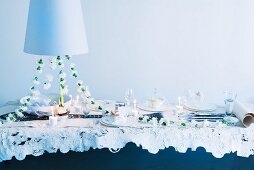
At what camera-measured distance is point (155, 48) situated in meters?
2.83

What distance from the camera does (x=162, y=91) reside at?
9.55ft

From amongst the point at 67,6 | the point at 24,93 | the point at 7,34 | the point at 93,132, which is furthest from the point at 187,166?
the point at 7,34

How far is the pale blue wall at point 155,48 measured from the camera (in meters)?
2.76

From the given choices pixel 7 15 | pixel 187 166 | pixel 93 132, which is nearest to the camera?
pixel 93 132

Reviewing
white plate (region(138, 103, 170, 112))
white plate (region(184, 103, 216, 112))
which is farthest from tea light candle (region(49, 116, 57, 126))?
white plate (region(184, 103, 216, 112))

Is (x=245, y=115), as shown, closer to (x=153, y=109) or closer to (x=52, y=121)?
(x=153, y=109)

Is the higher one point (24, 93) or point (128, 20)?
point (128, 20)

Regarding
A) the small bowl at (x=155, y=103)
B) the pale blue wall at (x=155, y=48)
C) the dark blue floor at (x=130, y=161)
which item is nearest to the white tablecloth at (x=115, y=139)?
the dark blue floor at (x=130, y=161)

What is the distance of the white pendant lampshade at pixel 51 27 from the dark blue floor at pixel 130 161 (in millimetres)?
599

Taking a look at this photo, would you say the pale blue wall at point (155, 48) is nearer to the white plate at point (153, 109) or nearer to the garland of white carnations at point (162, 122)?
the white plate at point (153, 109)

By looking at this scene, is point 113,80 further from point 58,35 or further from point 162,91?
point 58,35

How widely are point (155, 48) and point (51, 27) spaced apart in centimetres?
117

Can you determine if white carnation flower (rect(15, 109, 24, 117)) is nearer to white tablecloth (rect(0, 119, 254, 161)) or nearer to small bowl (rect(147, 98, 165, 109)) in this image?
white tablecloth (rect(0, 119, 254, 161))

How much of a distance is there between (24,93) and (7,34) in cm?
50
